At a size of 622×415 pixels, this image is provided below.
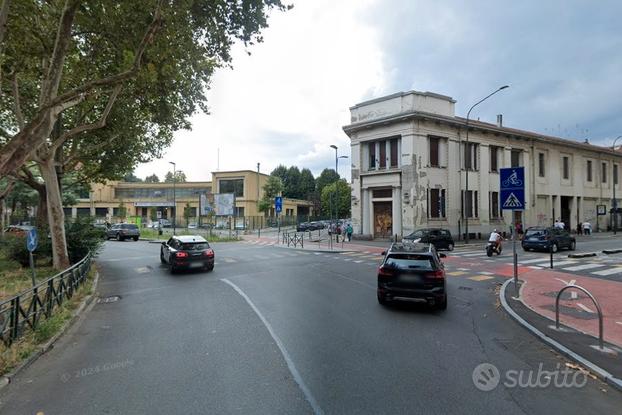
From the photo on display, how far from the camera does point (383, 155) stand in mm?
31938

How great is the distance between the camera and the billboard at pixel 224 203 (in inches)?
1630

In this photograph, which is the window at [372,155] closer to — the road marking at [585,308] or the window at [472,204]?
the window at [472,204]

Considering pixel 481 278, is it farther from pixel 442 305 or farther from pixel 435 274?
pixel 435 274

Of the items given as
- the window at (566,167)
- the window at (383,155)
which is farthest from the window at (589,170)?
the window at (383,155)

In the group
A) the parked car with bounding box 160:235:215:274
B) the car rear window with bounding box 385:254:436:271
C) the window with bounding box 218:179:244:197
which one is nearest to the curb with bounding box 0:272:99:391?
the parked car with bounding box 160:235:215:274

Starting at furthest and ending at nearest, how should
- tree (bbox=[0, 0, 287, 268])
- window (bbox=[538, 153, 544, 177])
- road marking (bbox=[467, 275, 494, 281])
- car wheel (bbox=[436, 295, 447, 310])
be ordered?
1. window (bbox=[538, 153, 544, 177])
2. road marking (bbox=[467, 275, 494, 281])
3. car wheel (bbox=[436, 295, 447, 310])
4. tree (bbox=[0, 0, 287, 268])

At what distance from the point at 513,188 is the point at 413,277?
4.32m

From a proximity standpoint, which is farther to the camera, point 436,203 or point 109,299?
point 436,203

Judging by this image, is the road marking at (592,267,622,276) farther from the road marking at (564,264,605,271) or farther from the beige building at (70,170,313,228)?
the beige building at (70,170,313,228)

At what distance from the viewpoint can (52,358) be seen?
6090mm

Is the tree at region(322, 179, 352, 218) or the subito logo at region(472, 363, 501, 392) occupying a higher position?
the tree at region(322, 179, 352, 218)

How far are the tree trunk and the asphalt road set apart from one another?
19.8ft

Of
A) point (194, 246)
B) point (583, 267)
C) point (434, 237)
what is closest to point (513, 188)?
point (583, 267)

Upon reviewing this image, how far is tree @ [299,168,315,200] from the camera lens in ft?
285
